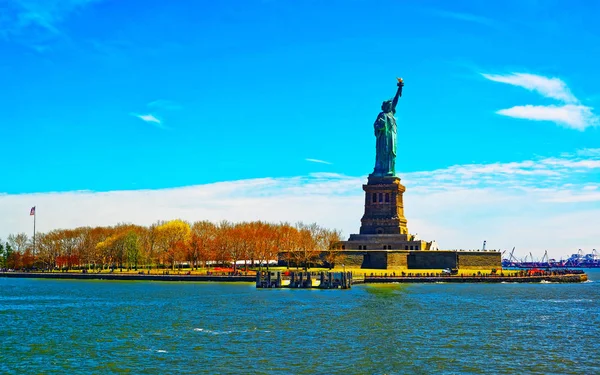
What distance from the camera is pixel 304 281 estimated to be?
358 feet

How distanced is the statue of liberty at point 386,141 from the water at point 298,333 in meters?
53.7

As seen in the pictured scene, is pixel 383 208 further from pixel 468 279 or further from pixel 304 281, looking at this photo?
pixel 304 281

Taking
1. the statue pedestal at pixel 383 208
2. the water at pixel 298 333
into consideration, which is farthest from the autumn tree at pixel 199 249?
the water at pixel 298 333

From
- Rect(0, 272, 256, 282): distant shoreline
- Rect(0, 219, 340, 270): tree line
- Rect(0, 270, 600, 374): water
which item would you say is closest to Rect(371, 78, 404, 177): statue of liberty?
Rect(0, 219, 340, 270): tree line

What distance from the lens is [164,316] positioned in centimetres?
6869

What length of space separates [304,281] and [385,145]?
47.1 metres

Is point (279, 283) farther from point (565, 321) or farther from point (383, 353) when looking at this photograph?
point (383, 353)

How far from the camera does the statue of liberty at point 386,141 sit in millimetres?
147500

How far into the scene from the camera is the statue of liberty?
148 m

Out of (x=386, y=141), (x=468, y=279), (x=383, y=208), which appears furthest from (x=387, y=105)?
(x=468, y=279)

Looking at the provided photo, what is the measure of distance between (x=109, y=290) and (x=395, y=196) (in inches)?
2397

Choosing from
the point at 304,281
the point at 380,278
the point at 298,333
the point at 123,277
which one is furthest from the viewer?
the point at 123,277

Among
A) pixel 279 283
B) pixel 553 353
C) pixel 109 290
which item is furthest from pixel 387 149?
pixel 553 353

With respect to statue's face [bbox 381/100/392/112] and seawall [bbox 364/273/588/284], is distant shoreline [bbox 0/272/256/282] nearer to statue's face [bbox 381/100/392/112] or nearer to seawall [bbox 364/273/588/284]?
seawall [bbox 364/273/588/284]
